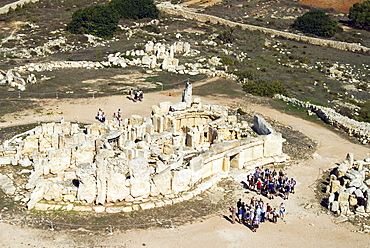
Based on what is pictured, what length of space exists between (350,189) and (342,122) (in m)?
14.2

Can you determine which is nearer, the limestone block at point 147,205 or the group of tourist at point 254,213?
the group of tourist at point 254,213

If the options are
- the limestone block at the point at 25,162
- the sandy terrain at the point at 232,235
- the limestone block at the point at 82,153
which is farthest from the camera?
the limestone block at the point at 82,153

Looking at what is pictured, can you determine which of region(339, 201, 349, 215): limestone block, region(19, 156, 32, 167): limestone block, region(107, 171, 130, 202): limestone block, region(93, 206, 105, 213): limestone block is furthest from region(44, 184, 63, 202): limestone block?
region(339, 201, 349, 215): limestone block

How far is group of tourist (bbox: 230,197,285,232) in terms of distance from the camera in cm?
2549

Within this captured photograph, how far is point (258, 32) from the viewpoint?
257 feet

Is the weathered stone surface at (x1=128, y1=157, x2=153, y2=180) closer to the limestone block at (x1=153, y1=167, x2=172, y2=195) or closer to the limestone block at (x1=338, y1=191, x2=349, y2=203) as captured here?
the limestone block at (x1=153, y1=167, x2=172, y2=195)

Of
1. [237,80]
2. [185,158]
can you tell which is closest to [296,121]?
[237,80]

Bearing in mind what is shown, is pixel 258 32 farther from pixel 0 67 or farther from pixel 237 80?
pixel 0 67

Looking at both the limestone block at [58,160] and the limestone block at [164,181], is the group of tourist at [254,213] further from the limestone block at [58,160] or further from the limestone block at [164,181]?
the limestone block at [58,160]

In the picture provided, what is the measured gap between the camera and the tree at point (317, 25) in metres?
77.5

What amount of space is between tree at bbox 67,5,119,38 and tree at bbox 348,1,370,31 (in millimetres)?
35097

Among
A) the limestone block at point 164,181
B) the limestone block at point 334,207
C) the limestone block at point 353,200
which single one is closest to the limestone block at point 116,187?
the limestone block at point 164,181

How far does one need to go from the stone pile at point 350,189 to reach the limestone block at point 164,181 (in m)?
7.67

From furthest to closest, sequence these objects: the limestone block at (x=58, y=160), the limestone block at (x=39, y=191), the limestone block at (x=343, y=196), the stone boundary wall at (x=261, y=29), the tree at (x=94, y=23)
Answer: the stone boundary wall at (x=261, y=29), the tree at (x=94, y=23), the limestone block at (x=58, y=160), the limestone block at (x=343, y=196), the limestone block at (x=39, y=191)
